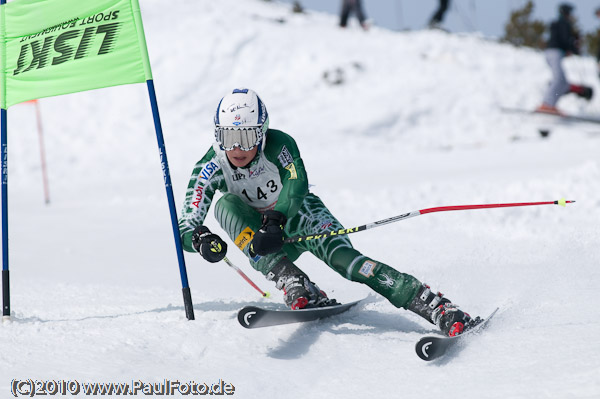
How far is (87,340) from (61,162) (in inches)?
481

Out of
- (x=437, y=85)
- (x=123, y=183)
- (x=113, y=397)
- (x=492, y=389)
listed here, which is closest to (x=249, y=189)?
(x=113, y=397)

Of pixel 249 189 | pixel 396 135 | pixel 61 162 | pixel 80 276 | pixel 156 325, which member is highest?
pixel 249 189

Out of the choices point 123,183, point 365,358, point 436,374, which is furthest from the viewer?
point 123,183

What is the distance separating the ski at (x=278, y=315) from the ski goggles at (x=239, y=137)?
104 centimetres

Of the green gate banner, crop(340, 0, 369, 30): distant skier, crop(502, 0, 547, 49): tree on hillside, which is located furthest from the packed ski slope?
crop(502, 0, 547, 49): tree on hillside

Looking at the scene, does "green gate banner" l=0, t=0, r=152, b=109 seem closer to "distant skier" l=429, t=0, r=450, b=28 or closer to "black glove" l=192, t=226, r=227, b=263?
"black glove" l=192, t=226, r=227, b=263

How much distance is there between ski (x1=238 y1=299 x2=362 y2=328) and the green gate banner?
1596 mm

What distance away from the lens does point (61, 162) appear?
49.8 feet

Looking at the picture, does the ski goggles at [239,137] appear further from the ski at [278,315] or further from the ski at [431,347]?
the ski at [431,347]

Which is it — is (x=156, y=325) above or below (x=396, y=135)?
above

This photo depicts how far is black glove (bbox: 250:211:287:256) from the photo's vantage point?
386 cm

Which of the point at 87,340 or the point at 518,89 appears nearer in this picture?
the point at 87,340

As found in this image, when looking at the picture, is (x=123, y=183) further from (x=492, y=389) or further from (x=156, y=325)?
(x=492, y=389)

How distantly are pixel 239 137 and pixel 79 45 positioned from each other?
1164mm
